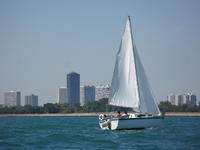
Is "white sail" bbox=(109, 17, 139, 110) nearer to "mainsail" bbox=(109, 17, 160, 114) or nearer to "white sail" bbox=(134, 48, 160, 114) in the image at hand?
"mainsail" bbox=(109, 17, 160, 114)

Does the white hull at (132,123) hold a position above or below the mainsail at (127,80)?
below

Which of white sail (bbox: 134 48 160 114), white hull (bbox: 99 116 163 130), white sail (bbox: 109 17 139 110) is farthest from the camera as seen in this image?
white sail (bbox: 134 48 160 114)

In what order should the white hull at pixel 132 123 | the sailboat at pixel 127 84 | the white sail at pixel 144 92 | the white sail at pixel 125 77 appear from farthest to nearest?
the white sail at pixel 144 92
the white sail at pixel 125 77
the sailboat at pixel 127 84
the white hull at pixel 132 123

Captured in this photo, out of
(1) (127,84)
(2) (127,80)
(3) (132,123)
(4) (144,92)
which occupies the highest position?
(2) (127,80)

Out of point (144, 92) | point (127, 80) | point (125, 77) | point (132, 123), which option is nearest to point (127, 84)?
point (127, 80)

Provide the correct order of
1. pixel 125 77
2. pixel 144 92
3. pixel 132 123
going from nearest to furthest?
1. pixel 132 123
2. pixel 125 77
3. pixel 144 92

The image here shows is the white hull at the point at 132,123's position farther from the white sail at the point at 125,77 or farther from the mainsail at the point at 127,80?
the white sail at the point at 125,77

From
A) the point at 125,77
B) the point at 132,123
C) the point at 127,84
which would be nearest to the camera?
the point at 132,123

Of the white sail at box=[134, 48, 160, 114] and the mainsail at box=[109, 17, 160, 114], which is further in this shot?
the white sail at box=[134, 48, 160, 114]

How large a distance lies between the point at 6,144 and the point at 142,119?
16.7 metres

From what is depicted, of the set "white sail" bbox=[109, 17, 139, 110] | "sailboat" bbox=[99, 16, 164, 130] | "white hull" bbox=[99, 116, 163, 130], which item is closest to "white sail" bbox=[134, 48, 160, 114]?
"sailboat" bbox=[99, 16, 164, 130]

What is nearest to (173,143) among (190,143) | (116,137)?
(190,143)

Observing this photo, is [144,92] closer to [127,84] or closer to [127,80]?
[127,84]

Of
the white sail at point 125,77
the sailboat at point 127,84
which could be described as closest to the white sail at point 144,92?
the sailboat at point 127,84
